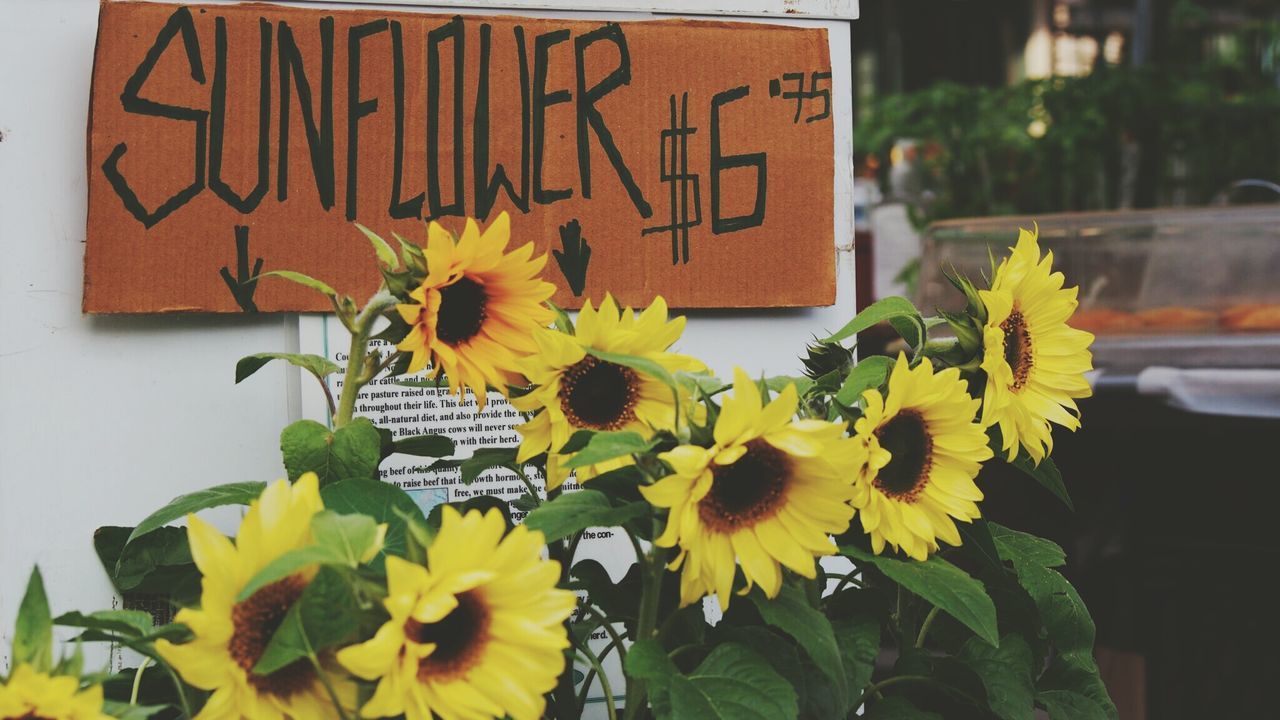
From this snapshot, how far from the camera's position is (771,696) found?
2.09ft

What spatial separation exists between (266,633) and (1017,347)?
492 millimetres

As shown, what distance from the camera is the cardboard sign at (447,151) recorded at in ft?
3.15

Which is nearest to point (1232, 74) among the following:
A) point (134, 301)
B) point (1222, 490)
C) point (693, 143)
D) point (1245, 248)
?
point (1245, 248)

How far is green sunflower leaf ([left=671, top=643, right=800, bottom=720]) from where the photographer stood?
24.4 inches

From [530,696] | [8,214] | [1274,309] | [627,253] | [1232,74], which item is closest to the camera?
[530,696]

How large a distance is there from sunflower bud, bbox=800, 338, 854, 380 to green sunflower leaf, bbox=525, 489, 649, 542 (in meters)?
0.21

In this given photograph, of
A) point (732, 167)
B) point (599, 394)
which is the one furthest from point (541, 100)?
point (599, 394)

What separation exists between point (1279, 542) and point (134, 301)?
177 cm

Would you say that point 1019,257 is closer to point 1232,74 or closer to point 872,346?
point 872,346

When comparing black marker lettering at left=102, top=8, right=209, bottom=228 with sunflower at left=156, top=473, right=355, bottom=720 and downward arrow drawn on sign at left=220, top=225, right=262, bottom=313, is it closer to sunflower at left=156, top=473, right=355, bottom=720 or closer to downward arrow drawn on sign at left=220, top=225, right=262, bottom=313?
downward arrow drawn on sign at left=220, top=225, right=262, bottom=313

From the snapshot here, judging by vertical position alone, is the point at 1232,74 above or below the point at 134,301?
above

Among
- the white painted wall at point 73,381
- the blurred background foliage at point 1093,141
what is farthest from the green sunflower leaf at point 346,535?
the blurred background foliage at point 1093,141

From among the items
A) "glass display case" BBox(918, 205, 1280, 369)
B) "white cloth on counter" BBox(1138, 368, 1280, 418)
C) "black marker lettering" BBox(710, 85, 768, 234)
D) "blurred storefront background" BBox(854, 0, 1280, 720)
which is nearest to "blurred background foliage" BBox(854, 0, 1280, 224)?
"blurred storefront background" BBox(854, 0, 1280, 720)

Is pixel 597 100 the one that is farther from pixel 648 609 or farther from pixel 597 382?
pixel 648 609
